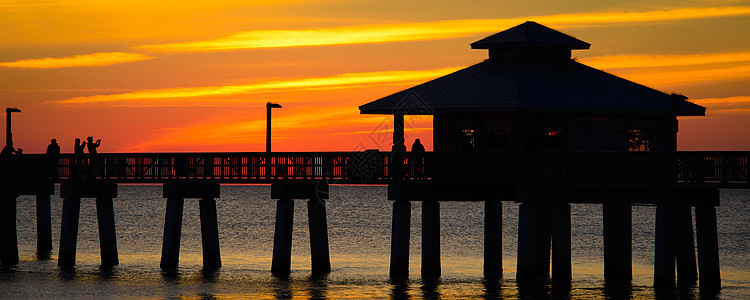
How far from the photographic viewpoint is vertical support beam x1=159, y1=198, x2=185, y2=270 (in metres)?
50.9

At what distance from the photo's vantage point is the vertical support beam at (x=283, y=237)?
48094 mm

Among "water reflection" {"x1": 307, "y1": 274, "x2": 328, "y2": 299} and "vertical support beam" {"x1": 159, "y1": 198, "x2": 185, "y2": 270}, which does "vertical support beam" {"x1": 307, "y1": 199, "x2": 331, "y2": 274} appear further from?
"vertical support beam" {"x1": 159, "y1": 198, "x2": 185, "y2": 270}

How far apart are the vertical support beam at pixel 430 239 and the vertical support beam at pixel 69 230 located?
645 inches

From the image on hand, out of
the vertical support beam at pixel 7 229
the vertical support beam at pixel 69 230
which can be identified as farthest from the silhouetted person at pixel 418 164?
the vertical support beam at pixel 7 229

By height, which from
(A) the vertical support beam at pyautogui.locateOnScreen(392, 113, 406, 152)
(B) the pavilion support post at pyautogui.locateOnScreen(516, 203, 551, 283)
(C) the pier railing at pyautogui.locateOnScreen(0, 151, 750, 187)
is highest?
(A) the vertical support beam at pyautogui.locateOnScreen(392, 113, 406, 152)

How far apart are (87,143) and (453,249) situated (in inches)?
1296

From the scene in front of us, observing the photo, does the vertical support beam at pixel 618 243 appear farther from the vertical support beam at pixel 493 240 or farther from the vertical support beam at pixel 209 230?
the vertical support beam at pixel 209 230

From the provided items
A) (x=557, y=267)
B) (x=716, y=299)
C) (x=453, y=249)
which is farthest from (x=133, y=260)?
(x=716, y=299)

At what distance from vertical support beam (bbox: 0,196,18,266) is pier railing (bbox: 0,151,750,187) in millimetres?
1438

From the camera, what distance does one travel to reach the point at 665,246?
4006cm

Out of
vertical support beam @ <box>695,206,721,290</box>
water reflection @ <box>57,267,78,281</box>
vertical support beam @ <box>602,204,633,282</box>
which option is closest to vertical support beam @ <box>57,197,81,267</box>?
water reflection @ <box>57,267,78,281</box>

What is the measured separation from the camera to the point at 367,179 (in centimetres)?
4522

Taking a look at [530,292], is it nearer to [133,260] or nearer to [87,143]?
[87,143]

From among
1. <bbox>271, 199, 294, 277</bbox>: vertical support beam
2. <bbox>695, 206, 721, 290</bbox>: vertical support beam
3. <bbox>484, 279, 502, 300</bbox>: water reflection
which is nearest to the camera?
<bbox>695, 206, 721, 290</bbox>: vertical support beam
